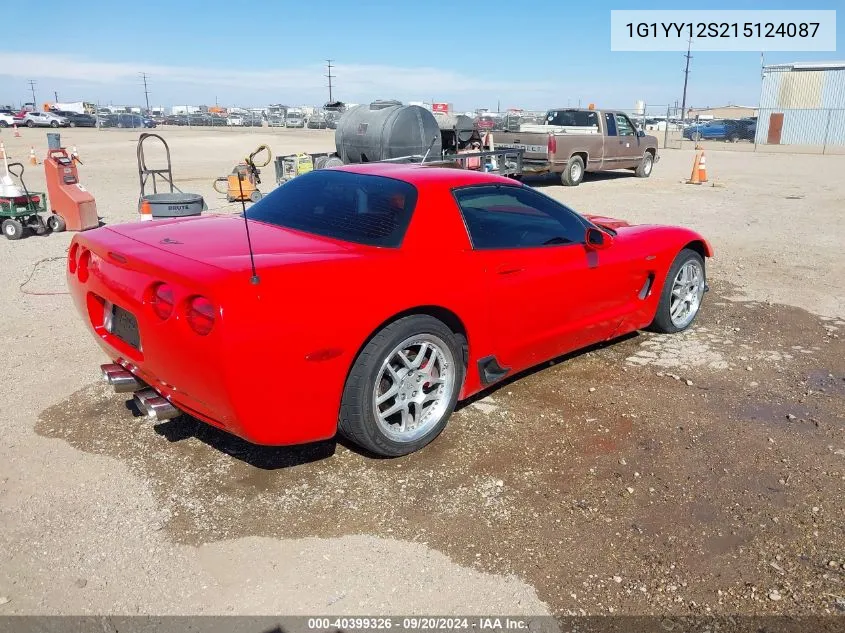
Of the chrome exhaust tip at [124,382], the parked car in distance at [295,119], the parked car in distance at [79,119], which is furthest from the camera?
the parked car in distance at [295,119]

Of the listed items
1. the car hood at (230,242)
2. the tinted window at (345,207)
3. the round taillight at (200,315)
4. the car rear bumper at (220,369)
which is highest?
the tinted window at (345,207)

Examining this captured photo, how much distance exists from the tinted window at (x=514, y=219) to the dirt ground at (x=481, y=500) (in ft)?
3.24

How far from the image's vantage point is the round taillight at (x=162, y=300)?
2.90 meters

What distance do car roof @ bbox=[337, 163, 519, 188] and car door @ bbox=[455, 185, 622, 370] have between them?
5 cm

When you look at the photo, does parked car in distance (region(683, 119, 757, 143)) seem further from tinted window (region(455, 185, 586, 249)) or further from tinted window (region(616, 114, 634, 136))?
tinted window (region(455, 185, 586, 249))

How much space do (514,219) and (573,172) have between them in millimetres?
13434

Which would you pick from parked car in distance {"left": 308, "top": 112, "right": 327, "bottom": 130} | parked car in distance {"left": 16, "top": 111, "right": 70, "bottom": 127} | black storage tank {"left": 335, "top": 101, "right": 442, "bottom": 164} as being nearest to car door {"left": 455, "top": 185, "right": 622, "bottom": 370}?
black storage tank {"left": 335, "top": 101, "right": 442, "bottom": 164}

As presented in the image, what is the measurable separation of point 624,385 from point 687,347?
1.04 m

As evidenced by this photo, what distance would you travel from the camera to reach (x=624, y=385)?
14.6ft

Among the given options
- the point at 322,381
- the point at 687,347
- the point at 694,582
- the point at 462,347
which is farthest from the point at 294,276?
the point at 687,347

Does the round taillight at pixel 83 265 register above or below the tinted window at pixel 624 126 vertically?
below

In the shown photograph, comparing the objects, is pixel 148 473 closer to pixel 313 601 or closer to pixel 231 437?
pixel 231 437

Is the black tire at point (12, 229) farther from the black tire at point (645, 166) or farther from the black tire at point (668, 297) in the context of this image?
the black tire at point (645, 166)

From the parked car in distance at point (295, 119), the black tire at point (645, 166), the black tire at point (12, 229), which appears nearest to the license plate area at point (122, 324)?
the black tire at point (12, 229)
